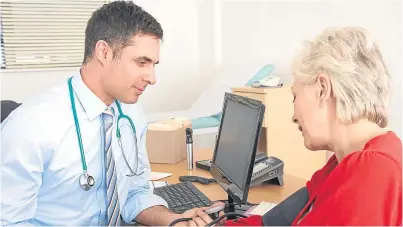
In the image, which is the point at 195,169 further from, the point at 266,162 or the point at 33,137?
the point at 33,137

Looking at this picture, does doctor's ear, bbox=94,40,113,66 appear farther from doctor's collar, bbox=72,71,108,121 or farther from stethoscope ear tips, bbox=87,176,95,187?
stethoscope ear tips, bbox=87,176,95,187

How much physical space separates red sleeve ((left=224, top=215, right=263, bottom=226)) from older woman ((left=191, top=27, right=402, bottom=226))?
31cm

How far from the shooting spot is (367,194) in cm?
90

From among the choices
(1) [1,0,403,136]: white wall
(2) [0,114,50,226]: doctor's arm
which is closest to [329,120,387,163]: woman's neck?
(2) [0,114,50,226]: doctor's arm

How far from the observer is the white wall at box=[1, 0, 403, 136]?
141 inches

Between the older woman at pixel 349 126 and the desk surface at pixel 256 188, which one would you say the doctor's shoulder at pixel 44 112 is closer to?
the desk surface at pixel 256 188

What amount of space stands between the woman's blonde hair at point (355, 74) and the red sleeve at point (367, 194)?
137mm

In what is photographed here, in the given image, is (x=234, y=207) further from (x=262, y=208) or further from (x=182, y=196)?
(x=182, y=196)

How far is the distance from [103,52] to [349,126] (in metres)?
0.86

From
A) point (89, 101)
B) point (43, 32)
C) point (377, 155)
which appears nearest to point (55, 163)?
point (89, 101)

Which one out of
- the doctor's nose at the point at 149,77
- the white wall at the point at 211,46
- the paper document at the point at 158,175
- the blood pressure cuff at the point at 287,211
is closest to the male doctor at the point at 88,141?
the doctor's nose at the point at 149,77

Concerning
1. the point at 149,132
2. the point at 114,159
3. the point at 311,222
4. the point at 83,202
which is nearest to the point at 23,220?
the point at 83,202

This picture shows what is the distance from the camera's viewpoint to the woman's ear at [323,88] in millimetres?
1054

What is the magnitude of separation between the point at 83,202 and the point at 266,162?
778mm
